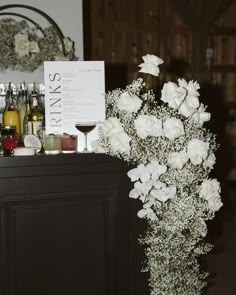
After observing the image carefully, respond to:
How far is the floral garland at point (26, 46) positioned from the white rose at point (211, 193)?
2545mm

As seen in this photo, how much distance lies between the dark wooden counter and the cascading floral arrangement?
3.8 inches

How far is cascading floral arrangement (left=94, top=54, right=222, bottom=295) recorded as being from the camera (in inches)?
73.8

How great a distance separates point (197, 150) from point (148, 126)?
208 mm

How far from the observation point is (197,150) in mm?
1857

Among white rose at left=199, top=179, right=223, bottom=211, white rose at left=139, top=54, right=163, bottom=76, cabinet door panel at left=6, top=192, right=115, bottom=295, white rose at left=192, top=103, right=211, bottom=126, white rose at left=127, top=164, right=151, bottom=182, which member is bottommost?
cabinet door panel at left=6, top=192, right=115, bottom=295

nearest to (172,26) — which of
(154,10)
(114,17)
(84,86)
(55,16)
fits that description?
(154,10)

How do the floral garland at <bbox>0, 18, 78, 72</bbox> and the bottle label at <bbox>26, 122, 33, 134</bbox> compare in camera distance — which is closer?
the bottle label at <bbox>26, 122, 33, 134</bbox>

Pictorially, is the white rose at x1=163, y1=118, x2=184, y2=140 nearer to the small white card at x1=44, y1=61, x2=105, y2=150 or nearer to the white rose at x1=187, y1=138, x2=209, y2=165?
the white rose at x1=187, y1=138, x2=209, y2=165

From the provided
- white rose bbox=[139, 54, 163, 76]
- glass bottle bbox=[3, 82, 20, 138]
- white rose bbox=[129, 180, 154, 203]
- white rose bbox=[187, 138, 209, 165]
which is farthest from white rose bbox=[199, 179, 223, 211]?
glass bottle bbox=[3, 82, 20, 138]

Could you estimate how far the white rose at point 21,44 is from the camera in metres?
4.13

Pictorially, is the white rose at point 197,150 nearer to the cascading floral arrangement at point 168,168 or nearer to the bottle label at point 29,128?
the cascading floral arrangement at point 168,168

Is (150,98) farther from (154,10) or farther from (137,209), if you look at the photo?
(154,10)

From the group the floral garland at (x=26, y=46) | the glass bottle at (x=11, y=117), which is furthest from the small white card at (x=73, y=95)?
the floral garland at (x=26, y=46)

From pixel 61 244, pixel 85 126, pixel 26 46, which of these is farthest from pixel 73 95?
pixel 26 46
